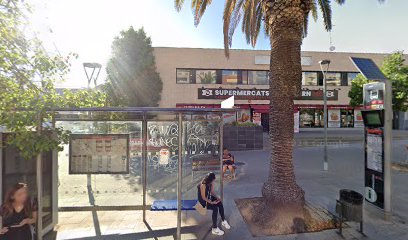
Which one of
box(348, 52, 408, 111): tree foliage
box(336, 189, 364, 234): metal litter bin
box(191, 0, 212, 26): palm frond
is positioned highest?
box(191, 0, 212, 26): palm frond

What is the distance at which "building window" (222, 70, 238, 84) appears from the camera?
2303 centimetres

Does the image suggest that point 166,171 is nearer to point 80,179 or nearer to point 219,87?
point 80,179

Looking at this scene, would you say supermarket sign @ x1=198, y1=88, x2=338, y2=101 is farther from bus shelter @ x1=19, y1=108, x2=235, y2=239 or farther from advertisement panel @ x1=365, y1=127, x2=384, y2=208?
advertisement panel @ x1=365, y1=127, x2=384, y2=208

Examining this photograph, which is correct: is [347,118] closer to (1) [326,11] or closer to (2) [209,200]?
(1) [326,11]

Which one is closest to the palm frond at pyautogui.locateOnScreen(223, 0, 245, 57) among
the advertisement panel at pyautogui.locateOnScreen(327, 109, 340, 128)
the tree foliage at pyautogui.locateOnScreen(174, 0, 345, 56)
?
the tree foliage at pyautogui.locateOnScreen(174, 0, 345, 56)

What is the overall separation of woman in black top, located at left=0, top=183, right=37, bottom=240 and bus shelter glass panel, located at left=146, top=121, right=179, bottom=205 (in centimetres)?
306

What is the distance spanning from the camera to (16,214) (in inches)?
136

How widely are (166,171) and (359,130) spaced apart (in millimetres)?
24388

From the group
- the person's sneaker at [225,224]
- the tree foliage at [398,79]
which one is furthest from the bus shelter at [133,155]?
the tree foliage at [398,79]

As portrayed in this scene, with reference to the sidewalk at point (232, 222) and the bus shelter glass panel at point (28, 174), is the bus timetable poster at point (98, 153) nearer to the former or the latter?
the bus shelter glass panel at point (28, 174)

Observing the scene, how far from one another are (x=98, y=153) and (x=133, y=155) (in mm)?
4206

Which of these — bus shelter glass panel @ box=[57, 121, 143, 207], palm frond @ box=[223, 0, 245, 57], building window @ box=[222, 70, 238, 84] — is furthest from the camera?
building window @ box=[222, 70, 238, 84]

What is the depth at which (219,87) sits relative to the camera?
22.7 meters

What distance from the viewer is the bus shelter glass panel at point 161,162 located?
701 centimetres
